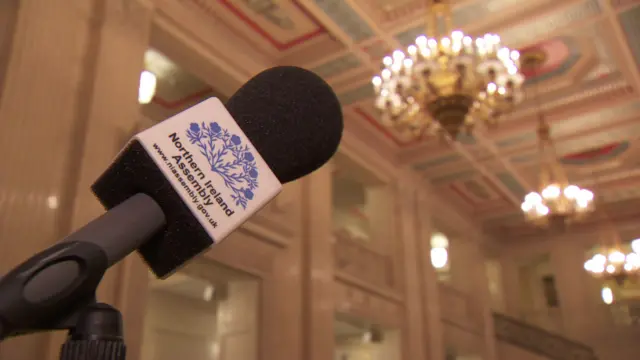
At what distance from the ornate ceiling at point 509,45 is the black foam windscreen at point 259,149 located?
5.78 metres

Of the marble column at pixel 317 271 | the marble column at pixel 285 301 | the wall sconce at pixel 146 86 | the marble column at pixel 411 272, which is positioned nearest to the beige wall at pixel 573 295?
the marble column at pixel 411 272

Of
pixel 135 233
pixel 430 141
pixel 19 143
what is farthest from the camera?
pixel 430 141

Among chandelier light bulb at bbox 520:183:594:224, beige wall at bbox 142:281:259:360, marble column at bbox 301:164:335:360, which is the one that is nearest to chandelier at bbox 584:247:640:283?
chandelier light bulb at bbox 520:183:594:224

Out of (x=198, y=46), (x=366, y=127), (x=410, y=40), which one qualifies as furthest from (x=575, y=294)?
(x=198, y=46)

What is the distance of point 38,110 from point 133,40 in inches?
55.5

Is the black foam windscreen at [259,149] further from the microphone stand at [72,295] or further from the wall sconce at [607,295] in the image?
the wall sconce at [607,295]

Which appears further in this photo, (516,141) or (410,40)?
(516,141)

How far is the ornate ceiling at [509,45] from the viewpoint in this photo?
6.96 m

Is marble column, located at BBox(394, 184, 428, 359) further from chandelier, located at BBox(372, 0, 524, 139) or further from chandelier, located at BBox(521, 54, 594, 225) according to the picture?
chandelier, located at BBox(372, 0, 524, 139)

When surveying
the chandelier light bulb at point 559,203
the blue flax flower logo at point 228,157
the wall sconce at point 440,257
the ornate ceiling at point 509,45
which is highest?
the ornate ceiling at point 509,45

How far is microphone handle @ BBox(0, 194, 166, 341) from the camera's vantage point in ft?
2.62

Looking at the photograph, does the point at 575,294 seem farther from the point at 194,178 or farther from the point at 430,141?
the point at 194,178

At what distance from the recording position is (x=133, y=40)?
19.4ft

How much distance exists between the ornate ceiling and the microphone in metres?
5.82
